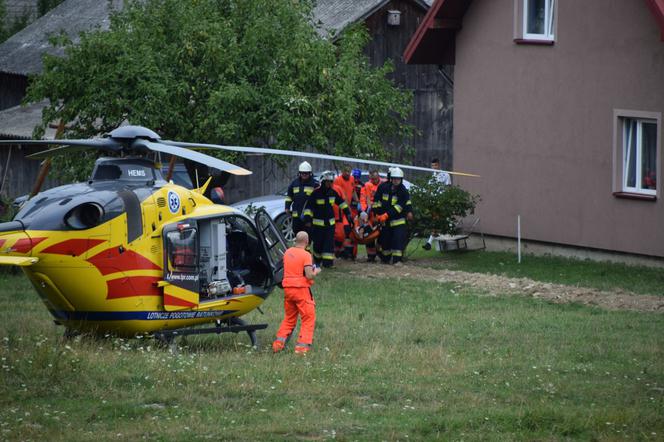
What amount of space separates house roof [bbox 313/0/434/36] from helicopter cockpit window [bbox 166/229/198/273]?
22.3 m

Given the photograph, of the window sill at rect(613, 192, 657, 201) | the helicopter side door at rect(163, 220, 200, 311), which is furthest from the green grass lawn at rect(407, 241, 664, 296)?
the helicopter side door at rect(163, 220, 200, 311)

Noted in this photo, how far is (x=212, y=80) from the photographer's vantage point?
2233cm

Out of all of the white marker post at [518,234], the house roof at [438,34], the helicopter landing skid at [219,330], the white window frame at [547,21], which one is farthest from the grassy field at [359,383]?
the house roof at [438,34]

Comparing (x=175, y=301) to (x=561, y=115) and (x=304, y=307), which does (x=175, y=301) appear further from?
(x=561, y=115)

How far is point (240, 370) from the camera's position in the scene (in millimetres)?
13023

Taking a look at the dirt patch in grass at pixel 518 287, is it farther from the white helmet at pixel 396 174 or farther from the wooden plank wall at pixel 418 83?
the wooden plank wall at pixel 418 83

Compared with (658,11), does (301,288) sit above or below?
below

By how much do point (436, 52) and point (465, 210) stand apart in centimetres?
473

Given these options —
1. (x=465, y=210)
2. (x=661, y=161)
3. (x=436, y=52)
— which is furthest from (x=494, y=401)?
(x=436, y=52)

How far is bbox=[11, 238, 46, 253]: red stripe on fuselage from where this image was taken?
1308cm

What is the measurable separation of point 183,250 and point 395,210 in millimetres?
9576

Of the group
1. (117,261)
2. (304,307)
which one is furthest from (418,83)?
(117,261)

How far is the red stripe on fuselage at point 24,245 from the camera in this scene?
13.1 metres

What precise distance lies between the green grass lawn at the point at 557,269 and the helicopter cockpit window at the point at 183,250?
874cm
